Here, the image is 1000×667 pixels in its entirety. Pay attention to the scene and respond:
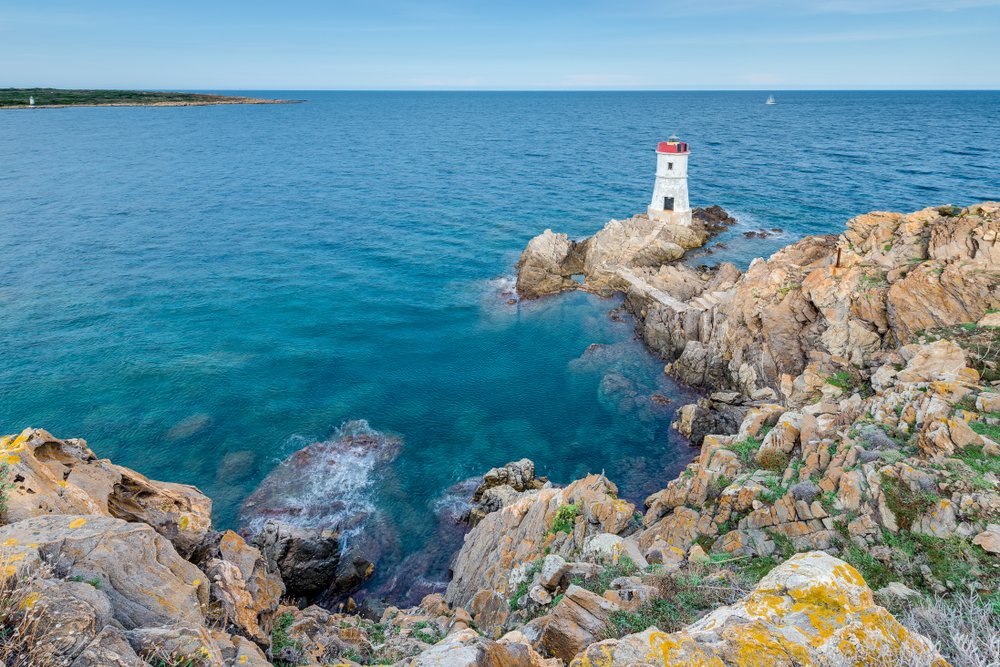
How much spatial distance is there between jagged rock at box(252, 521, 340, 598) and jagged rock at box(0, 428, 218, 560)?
6.76 meters

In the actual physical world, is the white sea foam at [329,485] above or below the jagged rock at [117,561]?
below

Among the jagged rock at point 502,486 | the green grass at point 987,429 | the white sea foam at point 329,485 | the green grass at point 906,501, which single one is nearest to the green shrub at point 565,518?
the jagged rock at point 502,486

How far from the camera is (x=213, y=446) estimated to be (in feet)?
102

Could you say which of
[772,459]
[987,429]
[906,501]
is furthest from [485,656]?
[987,429]

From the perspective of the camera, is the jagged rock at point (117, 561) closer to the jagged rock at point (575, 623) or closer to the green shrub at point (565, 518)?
the jagged rock at point (575, 623)

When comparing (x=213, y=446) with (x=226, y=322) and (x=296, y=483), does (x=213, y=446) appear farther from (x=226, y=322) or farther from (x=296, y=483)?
(x=226, y=322)

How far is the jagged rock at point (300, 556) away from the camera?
22.7 metres

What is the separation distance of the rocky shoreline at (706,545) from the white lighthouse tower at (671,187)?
28.7m

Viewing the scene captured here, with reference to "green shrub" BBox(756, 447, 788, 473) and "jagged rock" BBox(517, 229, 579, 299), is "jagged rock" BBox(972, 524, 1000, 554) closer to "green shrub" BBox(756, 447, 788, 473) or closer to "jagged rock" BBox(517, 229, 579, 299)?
"green shrub" BBox(756, 447, 788, 473)

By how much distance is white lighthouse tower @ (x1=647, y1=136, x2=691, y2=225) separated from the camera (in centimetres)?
5762

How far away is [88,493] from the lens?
548 inches

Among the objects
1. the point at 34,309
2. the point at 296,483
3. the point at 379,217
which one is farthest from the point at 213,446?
the point at 379,217

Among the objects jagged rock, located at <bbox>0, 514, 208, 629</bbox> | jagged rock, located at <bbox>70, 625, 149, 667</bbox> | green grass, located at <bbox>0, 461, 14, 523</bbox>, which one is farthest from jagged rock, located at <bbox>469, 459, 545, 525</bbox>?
jagged rock, located at <bbox>70, 625, 149, 667</bbox>

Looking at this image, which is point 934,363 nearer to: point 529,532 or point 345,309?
point 529,532
